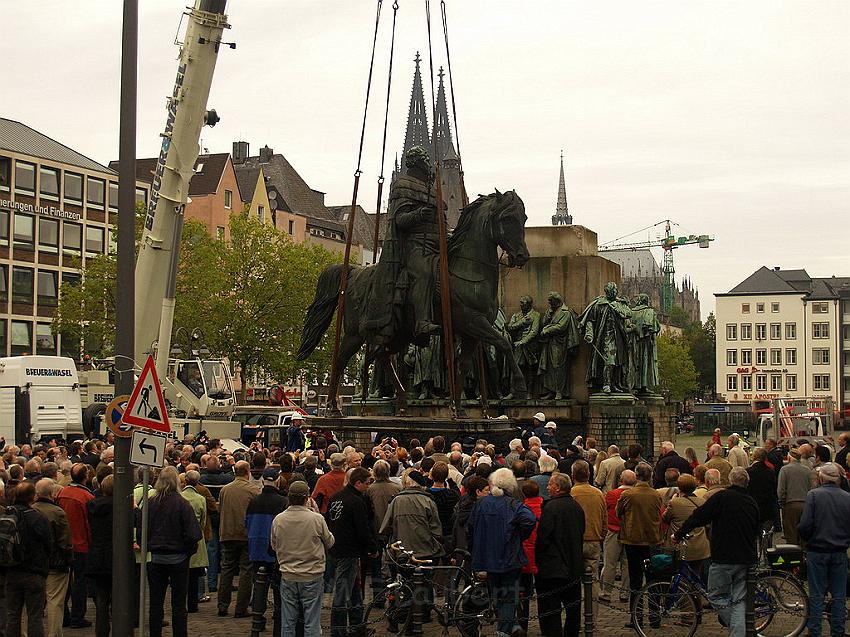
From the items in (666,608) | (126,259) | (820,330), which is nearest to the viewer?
(666,608)

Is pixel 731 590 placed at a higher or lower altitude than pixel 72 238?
lower

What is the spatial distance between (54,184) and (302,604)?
6965 centimetres

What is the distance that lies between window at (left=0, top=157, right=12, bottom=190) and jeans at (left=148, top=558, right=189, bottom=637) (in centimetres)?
6438

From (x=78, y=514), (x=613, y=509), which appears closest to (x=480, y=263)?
(x=613, y=509)

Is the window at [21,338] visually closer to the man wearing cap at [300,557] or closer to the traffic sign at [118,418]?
the traffic sign at [118,418]

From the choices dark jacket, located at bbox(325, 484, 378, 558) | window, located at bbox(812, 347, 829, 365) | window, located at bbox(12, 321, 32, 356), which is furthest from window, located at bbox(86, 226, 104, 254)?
window, located at bbox(812, 347, 829, 365)

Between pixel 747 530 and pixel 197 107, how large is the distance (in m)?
17.8

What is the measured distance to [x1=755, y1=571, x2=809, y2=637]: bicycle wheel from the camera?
499 inches

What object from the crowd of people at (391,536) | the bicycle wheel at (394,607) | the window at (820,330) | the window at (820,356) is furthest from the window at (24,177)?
the window at (820,330)

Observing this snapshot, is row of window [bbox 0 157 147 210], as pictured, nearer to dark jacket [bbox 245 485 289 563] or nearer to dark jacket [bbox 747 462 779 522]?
dark jacket [bbox 747 462 779 522]

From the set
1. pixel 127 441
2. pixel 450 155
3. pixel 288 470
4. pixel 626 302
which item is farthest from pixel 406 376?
pixel 450 155

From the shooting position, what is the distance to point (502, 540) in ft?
39.7

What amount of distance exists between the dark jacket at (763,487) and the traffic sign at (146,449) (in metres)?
8.08

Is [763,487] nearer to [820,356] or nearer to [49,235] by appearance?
[49,235]
